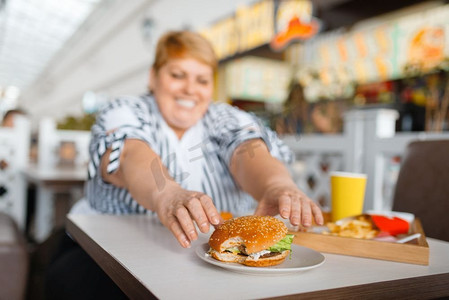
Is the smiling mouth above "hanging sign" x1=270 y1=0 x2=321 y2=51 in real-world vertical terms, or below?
below

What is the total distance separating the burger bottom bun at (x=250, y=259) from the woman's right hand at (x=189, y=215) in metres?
0.05

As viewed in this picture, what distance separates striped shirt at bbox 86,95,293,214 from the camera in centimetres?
122

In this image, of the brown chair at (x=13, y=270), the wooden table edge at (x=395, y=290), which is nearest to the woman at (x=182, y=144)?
the wooden table edge at (x=395, y=290)

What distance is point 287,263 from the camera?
27.5 inches

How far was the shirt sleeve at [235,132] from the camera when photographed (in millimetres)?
1299

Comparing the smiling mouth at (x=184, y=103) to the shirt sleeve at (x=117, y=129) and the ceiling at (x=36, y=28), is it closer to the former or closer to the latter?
the shirt sleeve at (x=117, y=129)

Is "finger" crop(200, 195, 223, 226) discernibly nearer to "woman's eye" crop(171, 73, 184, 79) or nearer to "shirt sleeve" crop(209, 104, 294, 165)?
"shirt sleeve" crop(209, 104, 294, 165)

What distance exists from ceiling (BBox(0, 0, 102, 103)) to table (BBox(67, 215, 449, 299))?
18.8 ft

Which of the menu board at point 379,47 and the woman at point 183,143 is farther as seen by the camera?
the menu board at point 379,47

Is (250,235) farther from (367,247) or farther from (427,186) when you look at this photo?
(427,186)

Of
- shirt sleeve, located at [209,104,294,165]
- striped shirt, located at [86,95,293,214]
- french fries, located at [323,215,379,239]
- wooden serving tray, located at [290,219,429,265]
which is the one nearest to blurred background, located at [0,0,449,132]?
shirt sleeve, located at [209,104,294,165]

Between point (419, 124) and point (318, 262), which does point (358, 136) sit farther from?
point (419, 124)

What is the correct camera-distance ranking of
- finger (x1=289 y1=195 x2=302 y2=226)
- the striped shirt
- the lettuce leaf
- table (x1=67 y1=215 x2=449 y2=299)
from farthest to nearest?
the striped shirt → finger (x1=289 y1=195 x2=302 y2=226) → the lettuce leaf → table (x1=67 y1=215 x2=449 y2=299)

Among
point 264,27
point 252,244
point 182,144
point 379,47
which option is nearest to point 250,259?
point 252,244
